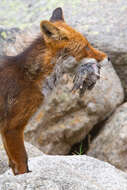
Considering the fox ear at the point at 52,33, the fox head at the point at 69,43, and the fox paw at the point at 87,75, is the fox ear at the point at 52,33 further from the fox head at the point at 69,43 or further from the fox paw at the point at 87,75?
the fox paw at the point at 87,75

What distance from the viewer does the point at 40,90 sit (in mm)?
4977

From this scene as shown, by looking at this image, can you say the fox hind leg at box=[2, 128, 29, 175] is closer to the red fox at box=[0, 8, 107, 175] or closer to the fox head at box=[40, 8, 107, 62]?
the red fox at box=[0, 8, 107, 175]

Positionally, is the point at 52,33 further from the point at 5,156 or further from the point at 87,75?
the point at 5,156

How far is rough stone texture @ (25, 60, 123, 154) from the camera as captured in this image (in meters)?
7.82

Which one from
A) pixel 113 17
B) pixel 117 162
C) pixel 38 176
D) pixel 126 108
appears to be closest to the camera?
pixel 38 176

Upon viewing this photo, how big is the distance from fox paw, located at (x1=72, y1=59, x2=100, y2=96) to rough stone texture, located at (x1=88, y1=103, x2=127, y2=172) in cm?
262

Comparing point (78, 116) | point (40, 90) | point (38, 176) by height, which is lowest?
point (78, 116)

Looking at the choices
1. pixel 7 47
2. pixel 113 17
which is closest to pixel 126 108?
pixel 113 17

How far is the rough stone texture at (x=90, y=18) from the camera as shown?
8328mm

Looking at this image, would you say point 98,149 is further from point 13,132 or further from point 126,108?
point 13,132

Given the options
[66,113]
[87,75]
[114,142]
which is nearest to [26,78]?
[87,75]

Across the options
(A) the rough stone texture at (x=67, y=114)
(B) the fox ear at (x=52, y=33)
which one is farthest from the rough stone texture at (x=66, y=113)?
(B) the fox ear at (x=52, y=33)

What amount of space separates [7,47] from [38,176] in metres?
4.32

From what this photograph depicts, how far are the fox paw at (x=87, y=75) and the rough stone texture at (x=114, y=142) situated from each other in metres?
2.62
